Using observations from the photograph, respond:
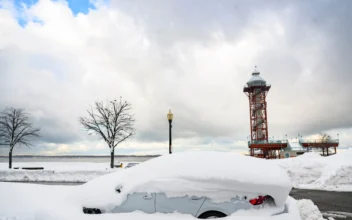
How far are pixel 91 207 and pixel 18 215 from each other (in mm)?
1230

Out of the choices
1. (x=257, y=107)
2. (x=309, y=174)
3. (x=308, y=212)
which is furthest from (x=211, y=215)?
(x=257, y=107)

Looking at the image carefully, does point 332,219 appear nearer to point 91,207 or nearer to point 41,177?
point 91,207

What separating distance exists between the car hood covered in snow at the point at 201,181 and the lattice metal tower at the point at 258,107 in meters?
53.3

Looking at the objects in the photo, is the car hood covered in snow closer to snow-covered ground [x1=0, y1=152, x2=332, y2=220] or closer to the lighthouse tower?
snow-covered ground [x1=0, y1=152, x2=332, y2=220]

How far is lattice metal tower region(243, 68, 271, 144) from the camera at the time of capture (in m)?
56.0

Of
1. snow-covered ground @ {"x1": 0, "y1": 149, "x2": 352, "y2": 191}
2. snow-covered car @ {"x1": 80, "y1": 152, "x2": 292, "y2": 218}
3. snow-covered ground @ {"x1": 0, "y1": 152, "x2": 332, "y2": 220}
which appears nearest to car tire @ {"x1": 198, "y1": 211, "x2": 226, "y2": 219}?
snow-covered car @ {"x1": 80, "y1": 152, "x2": 292, "y2": 218}

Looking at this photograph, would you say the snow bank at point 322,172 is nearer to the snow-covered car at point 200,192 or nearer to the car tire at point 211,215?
the snow-covered car at point 200,192

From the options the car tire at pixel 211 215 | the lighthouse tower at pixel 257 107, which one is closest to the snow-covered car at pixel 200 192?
the car tire at pixel 211 215

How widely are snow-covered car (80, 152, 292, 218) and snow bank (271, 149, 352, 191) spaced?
12.3m

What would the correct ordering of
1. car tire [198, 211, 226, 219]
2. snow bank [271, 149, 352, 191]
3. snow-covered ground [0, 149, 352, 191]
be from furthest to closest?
1. snow-covered ground [0, 149, 352, 191]
2. snow bank [271, 149, 352, 191]
3. car tire [198, 211, 226, 219]

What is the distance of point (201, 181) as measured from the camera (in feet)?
14.4

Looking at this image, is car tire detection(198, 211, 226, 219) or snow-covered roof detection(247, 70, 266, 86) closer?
car tire detection(198, 211, 226, 219)

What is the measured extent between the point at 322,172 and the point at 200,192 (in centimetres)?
1637

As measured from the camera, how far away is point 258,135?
184 feet
